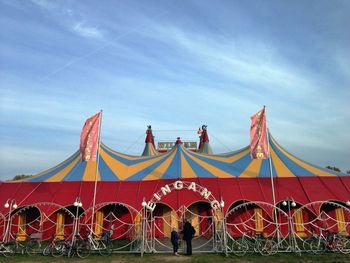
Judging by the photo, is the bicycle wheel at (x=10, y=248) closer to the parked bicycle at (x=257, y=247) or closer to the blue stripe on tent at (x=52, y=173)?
the blue stripe on tent at (x=52, y=173)

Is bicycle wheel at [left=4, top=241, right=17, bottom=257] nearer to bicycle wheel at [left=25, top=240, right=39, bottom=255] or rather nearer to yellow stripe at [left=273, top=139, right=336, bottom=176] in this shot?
bicycle wheel at [left=25, top=240, right=39, bottom=255]

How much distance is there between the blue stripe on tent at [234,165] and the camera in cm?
1488

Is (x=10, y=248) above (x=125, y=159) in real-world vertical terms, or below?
below

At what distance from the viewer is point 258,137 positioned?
37.4 ft

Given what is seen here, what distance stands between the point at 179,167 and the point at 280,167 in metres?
5.21

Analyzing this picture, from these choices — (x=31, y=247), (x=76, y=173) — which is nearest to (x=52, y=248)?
(x=31, y=247)

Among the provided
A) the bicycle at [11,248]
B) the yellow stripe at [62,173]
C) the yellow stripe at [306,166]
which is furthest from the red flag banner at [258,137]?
the yellow stripe at [62,173]

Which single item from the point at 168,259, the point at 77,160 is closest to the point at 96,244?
the point at 168,259

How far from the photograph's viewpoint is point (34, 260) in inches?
344

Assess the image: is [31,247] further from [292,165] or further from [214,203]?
[292,165]

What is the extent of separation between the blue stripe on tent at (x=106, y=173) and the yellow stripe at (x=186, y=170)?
11.1ft

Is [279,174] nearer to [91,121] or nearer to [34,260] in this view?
[91,121]

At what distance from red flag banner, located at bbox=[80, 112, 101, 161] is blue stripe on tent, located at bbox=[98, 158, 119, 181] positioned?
11.6 ft

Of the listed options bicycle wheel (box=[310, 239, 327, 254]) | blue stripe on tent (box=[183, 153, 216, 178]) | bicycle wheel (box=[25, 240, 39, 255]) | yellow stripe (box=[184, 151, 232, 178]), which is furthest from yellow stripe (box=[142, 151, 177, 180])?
bicycle wheel (box=[310, 239, 327, 254])
